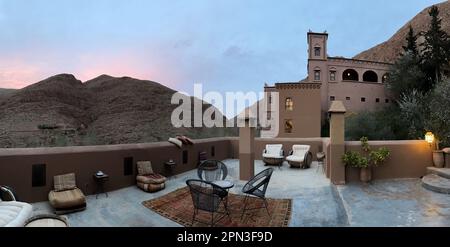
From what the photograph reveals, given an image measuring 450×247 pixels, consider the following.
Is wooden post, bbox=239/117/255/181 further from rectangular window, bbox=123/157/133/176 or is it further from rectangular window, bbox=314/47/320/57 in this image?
rectangular window, bbox=314/47/320/57

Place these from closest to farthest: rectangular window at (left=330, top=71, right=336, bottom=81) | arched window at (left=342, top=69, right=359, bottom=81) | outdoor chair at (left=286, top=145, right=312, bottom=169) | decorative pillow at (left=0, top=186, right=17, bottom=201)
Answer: decorative pillow at (left=0, top=186, right=17, bottom=201), outdoor chair at (left=286, top=145, right=312, bottom=169), rectangular window at (left=330, top=71, right=336, bottom=81), arched window at (left=342, top=69, right=359, bottom=81)

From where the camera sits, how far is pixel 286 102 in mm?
25359

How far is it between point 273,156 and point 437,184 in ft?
16.3

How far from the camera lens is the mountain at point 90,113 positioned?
24.2 metres

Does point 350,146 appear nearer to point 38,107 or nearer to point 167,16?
point 167,16

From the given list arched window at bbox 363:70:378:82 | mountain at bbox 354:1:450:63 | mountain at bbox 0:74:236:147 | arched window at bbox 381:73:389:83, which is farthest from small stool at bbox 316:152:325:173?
mountain at bbox 354:1:450:63

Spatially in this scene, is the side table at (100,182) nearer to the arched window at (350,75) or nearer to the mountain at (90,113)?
the mountain at (90,113)

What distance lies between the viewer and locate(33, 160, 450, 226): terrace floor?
4473mm

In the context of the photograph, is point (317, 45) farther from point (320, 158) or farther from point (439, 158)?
point (439, 158)

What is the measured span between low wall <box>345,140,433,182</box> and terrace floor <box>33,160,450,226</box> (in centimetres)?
30

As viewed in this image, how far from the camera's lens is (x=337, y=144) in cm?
706

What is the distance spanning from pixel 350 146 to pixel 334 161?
0.62 metres

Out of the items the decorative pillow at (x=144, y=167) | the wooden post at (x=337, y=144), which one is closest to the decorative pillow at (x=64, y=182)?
the decorative pillow at (x=144, y=167)
